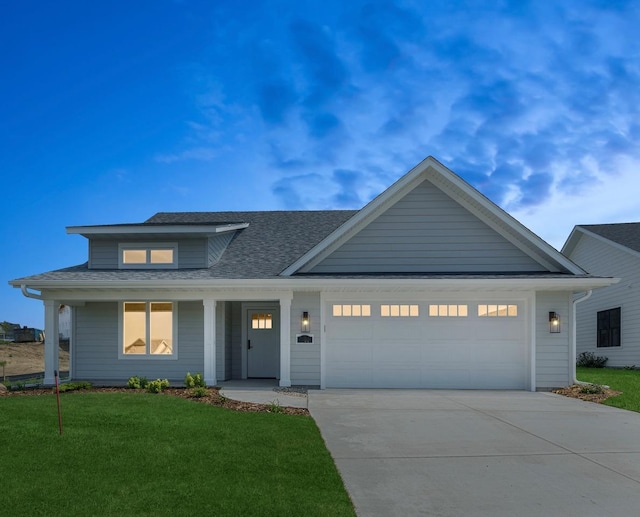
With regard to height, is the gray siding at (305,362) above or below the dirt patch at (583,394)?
above

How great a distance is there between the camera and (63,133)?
23.5 m

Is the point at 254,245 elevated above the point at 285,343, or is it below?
above

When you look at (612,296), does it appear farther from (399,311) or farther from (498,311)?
(399,311)

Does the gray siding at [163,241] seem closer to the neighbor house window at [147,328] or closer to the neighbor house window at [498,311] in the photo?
the neighbor house window at [147,328]

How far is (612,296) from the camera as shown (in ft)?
72.1

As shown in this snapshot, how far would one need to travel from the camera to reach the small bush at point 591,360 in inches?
875

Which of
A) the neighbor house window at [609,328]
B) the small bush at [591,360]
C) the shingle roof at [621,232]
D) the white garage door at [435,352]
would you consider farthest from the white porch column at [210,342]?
the small bush at [591,360]

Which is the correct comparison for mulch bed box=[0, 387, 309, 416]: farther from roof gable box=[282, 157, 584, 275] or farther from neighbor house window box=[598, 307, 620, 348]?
neighbor house window box=[598, 307, 620, 348]

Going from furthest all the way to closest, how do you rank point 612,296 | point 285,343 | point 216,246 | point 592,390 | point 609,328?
point 609,328 < point 612,296 < point 216,246 < point 285,343 < point 592,390

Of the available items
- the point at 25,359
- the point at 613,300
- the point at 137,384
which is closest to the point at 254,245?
the point at 137,384

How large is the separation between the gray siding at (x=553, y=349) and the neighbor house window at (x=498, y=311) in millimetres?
587

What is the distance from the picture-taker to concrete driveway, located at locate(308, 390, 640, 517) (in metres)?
4.92

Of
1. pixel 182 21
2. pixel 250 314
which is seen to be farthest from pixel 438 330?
pixel 182 21

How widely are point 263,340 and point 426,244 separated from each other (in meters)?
5.49
